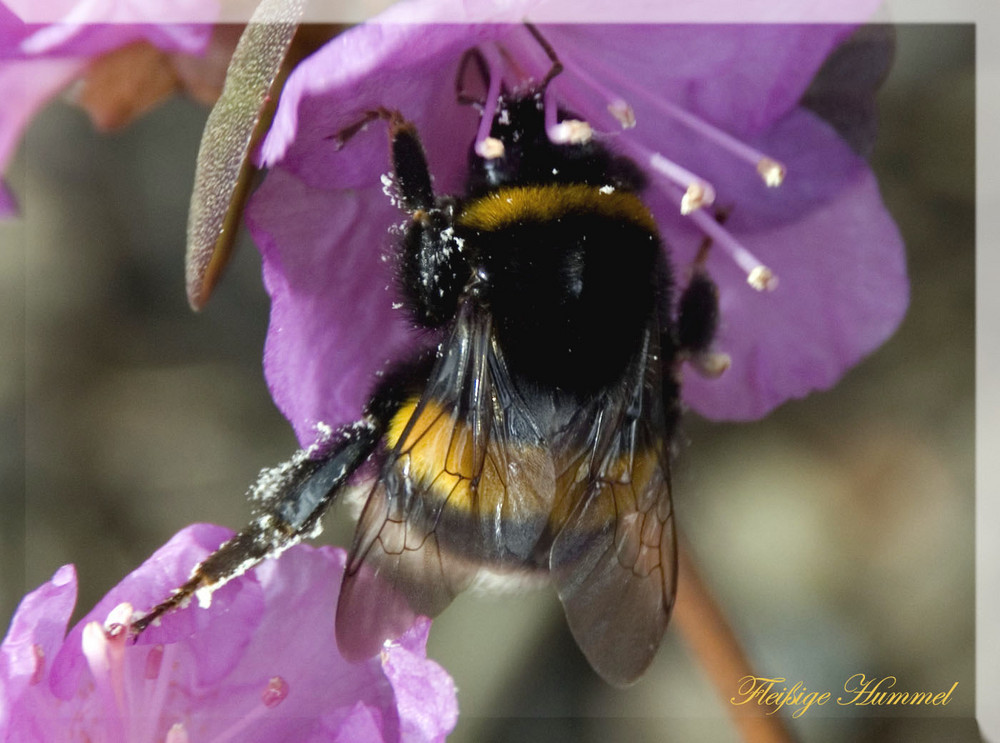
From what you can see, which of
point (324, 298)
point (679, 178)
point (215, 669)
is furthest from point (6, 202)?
point (679, 178)

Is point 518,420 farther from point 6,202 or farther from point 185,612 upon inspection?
point 6,202

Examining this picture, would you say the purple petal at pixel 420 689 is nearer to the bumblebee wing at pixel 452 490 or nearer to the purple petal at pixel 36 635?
the bumblebee wing at pixel 452 490

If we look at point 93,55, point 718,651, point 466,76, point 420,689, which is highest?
point 93,55

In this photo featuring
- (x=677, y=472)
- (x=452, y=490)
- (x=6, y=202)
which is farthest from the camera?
(x=677, y=472)

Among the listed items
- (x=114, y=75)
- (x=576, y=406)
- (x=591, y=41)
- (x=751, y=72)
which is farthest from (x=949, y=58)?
(x=114, y=75)

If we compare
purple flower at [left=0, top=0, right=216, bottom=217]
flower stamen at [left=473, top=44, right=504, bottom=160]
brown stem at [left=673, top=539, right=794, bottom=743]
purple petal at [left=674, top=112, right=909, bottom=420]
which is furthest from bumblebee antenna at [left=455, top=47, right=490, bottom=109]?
brown stem at [left=673, top=539, right=794, bottom=743]

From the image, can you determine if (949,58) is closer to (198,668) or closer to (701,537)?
(701,537)

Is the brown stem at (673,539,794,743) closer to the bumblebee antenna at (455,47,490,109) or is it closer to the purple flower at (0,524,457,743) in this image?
the purple flower at (0,524,457,743)
